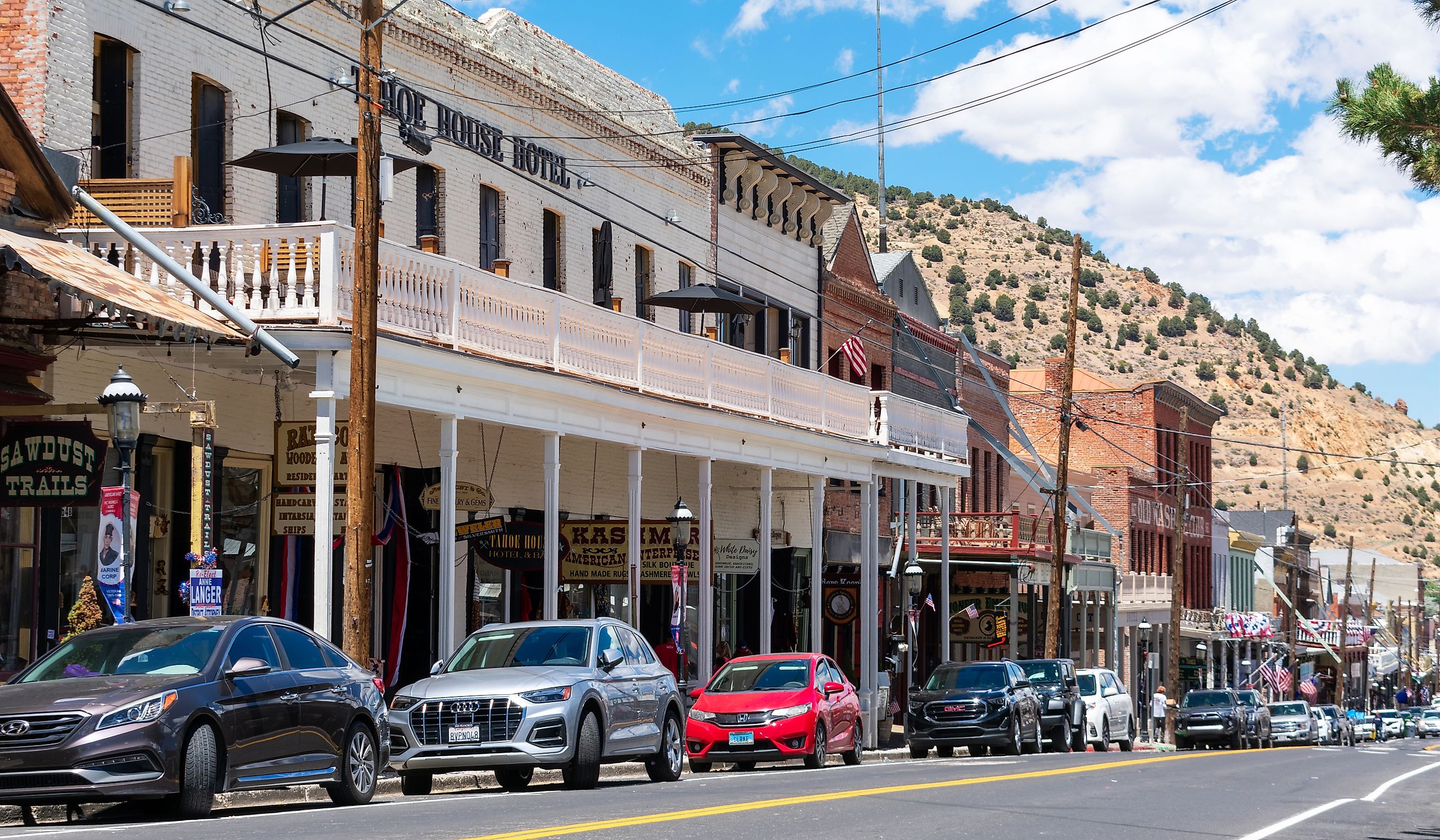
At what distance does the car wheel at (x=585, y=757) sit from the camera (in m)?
16.9

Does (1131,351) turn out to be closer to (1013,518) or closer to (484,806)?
(1013,518)

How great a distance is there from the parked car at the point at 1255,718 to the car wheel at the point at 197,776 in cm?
3684

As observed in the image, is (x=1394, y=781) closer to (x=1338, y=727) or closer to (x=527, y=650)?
(x=527, y=650)

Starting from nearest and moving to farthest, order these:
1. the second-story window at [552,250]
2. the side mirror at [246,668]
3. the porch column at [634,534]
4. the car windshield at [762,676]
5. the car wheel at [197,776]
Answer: the car wheel at [197,776], the side mirror at [246,668], the car windshield at [762,676], the porch column at [634,534], the second-story window at [552,250]

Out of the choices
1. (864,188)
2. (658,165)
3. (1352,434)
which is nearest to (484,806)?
(658,165)

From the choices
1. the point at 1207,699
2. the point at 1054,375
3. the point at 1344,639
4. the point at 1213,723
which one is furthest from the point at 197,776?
the point at 1344,639

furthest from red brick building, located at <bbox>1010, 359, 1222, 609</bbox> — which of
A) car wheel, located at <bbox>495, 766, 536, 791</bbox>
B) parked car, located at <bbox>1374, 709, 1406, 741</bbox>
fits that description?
car wheel, located at <bbox>495, 766, 536, 791</bbox>

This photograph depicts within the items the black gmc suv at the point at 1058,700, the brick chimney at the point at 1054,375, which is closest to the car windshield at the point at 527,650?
the black gmc suv at the point at 1058,700

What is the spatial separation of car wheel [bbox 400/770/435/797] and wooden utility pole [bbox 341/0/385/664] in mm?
1194

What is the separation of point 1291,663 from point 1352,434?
7880 cm

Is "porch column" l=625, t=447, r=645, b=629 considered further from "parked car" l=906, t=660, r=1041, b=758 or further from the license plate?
the license plate

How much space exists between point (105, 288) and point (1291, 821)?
1145 centimetres

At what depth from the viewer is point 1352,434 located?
164m

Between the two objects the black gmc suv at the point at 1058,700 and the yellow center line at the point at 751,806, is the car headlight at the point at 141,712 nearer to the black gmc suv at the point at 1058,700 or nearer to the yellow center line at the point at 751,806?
the yellow center line at the point at 751,806
